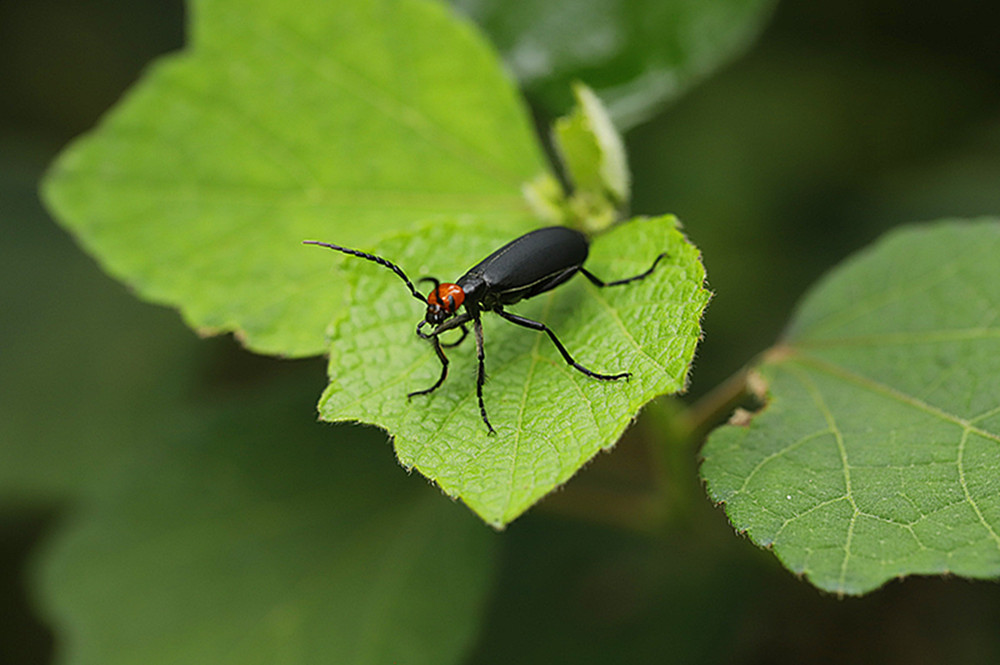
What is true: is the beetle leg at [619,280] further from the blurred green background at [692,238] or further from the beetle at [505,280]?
the blurred green background at [692,238]

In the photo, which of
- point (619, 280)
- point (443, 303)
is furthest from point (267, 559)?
point (619, 280)

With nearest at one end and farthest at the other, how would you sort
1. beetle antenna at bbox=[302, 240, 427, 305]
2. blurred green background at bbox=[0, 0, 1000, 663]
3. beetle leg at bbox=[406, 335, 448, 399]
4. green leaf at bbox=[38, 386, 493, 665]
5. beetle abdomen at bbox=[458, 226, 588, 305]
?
beetle leg at bbox=[406, 335, 448, 399]
beetle antenna at bbox=[302, 240, 427, 305]
beetle abdomen at bbox=[458, 226, 588, 305]
green leaf at bbox=[38, 386, 493, 665]
blurred green background at bbox=[0, 0, 1000, 663]

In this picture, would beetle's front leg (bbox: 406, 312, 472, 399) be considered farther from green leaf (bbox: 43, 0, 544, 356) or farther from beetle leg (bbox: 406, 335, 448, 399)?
green leaf (bbox: 43, 0, 544, 356)

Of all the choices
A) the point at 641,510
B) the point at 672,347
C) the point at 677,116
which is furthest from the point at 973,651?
the point at 677,116

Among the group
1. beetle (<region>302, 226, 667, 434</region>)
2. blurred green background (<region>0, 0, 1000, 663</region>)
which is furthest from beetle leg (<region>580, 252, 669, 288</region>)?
blurred green background (<region>0, 0, 1000, 663</region>)

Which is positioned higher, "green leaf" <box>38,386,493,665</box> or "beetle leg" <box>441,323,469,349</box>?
"beetle leg" <box>441,323,469,349</box>

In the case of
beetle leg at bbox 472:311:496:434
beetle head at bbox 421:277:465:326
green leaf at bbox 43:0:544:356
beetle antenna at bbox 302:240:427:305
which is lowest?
beetle leg at bbox 472:311:496:434

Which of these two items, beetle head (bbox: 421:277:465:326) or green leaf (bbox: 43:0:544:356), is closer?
beetle head (bbox: 421:277:465:326)

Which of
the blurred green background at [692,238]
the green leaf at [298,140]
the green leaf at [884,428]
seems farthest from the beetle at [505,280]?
the blurred green background at [692,238]

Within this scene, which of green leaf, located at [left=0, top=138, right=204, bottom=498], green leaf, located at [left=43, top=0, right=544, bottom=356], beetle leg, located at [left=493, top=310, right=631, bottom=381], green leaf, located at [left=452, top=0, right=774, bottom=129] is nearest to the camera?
beetle leg, located at [left=493, top=310, right=631, bottom=381]

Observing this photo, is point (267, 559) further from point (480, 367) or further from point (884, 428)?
point (884, 428)
